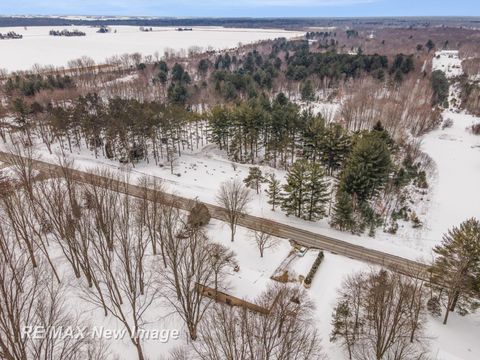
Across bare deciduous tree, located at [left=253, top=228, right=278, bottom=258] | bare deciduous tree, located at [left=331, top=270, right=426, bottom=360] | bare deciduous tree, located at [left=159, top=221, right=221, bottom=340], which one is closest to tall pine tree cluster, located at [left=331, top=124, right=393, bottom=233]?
bare deciduous tree, located at [left=253, top=228, right=278, bottom=258]

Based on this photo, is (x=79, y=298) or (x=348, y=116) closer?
(x=79, y=298)

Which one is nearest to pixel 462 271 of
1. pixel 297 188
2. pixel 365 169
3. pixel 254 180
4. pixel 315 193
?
pixel 315 193

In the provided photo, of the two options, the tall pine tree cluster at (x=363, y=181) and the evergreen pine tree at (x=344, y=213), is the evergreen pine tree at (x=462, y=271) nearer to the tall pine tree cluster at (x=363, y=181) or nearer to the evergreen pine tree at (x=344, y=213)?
the evergreen pine tree at (x=344, y=213)

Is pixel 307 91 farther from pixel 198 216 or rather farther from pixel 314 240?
pixel 198 216

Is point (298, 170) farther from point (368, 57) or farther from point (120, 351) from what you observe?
point (368, 57)

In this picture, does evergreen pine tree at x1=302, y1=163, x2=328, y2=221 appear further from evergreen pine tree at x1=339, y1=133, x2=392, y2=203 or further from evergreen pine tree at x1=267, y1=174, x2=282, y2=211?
evergreen pine tree at x1=267, y1=174, x2=282, y2=211

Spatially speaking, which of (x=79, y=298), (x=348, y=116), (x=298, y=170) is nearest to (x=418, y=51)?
(x=348, y=116)
